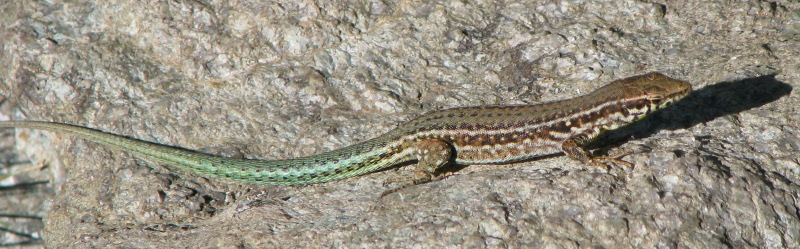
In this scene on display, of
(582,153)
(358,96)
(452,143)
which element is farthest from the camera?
(358,96)

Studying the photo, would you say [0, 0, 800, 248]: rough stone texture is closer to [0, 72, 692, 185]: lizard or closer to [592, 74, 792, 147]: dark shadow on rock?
[592, 74, 792, 147]: dark shadow on rock

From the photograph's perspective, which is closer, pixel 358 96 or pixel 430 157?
pixel 430 157

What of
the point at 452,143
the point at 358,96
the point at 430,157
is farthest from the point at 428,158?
the point at 358,96

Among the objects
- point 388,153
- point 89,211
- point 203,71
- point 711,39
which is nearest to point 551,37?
point 711,39

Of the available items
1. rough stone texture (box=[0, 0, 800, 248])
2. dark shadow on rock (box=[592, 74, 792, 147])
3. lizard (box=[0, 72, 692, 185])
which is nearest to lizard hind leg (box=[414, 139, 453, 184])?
lizard (box=[0, 72, 692, 185])

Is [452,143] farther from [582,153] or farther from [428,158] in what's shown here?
[582,153]

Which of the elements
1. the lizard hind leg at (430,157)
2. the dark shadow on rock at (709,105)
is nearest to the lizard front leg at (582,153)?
the dark shadow on rock at (709,105)

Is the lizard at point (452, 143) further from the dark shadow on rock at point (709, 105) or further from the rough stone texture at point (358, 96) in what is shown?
the dark shadow on rock at point (709, 105)
